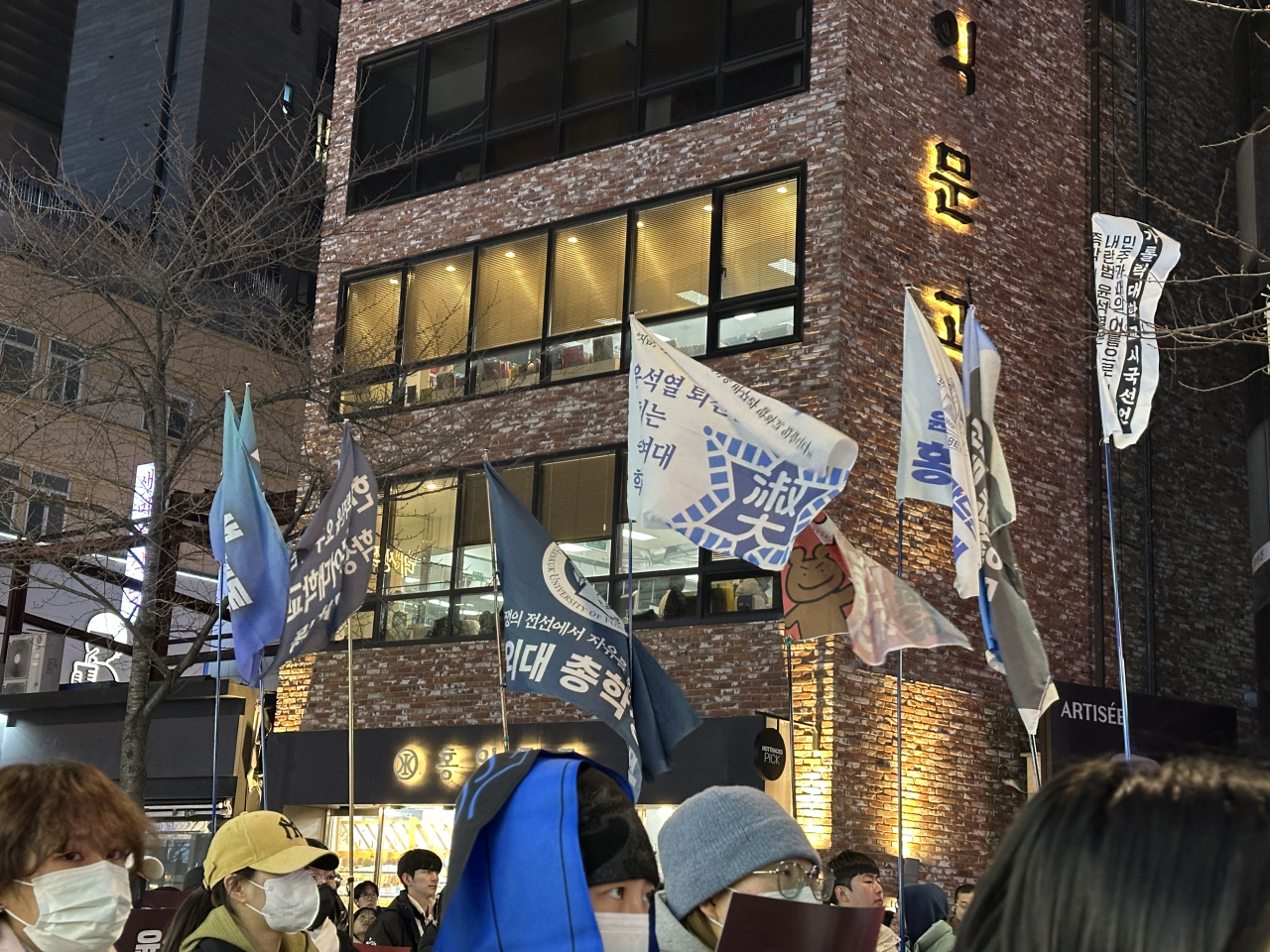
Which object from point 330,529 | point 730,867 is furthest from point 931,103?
point 730,867

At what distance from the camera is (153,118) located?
137 feet

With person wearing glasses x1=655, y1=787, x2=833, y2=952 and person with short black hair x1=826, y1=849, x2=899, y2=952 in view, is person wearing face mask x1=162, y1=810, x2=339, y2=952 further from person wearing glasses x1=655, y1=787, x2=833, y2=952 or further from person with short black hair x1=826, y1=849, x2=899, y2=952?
person with short black hair x1=826, y1=849, x2=899, y2=952

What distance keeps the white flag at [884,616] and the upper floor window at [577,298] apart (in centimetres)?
659

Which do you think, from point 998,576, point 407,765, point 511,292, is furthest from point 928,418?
point 511,292

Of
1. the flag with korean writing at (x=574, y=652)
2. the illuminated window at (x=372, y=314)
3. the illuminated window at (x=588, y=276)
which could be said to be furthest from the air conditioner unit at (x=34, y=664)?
the flag with korean writing at (x=574, y=652)

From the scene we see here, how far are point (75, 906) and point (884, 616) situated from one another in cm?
868

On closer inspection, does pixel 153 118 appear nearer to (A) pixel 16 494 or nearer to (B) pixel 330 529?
(A) pixel 16 494

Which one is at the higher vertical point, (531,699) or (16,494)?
(16,494)

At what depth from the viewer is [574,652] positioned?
10297 mm

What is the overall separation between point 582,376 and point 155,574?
5426 millimetres

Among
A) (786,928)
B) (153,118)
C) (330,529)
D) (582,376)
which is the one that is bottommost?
(786,928)

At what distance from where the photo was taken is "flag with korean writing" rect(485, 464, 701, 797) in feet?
33.2

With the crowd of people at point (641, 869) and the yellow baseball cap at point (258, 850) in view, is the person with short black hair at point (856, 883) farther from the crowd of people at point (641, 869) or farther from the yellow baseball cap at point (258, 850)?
the crowd of people at point (641, 869)

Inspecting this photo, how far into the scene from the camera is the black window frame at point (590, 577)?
17.3m
